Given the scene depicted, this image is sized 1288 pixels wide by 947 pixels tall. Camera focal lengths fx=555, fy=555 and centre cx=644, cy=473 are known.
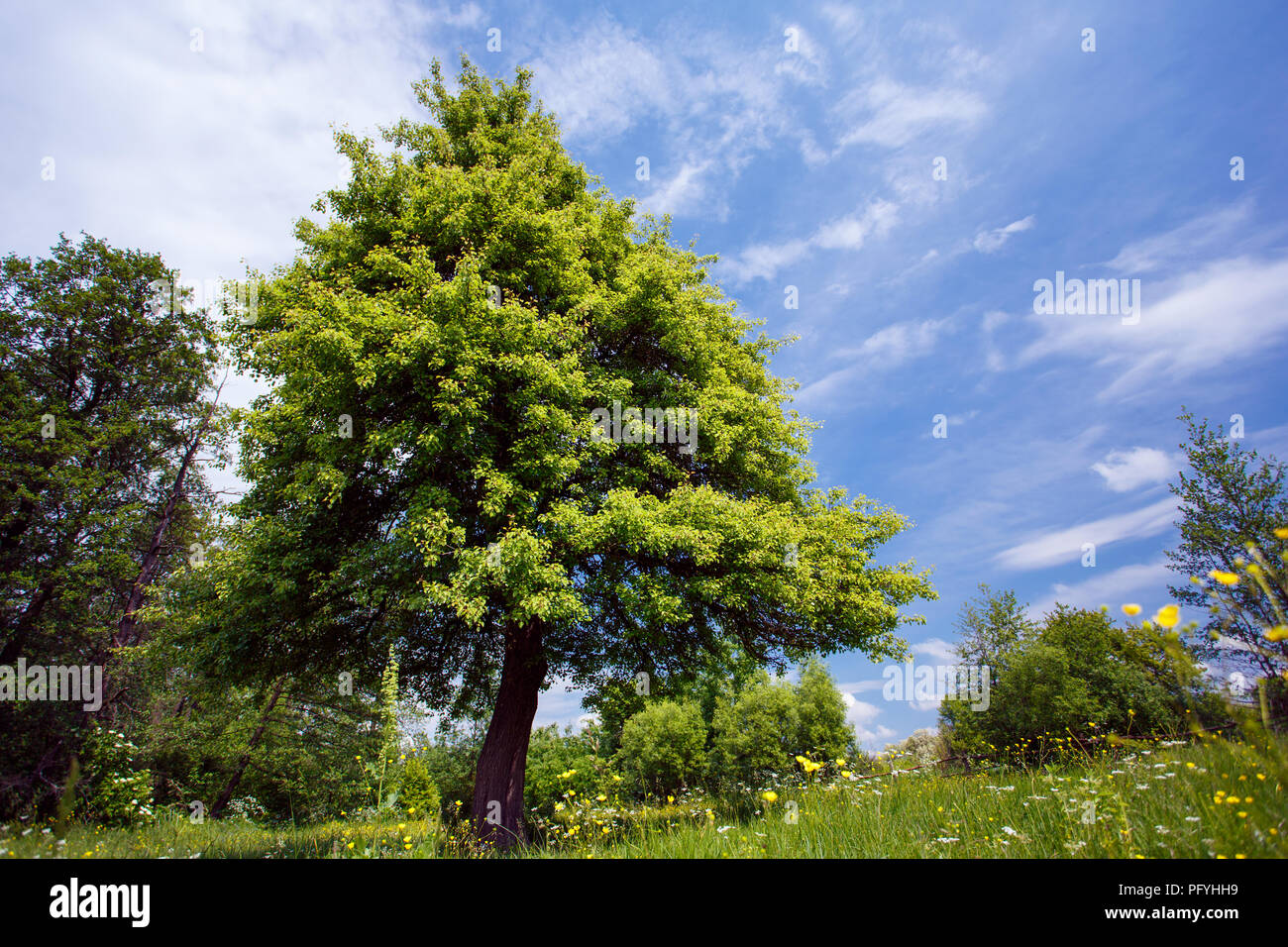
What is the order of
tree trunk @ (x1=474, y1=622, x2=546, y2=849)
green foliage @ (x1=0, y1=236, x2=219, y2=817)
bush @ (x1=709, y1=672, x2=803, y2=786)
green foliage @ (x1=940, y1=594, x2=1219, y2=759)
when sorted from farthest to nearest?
bush @ (x1=709, y1=672, x2=803, y2=786) → green foliage @ (x1=940, y1=594, x2=1219, y2=759) → green foliage @ (x1=0, y1=236, x2=219, y2=817) → tree trunk @ (x1=474, y1=622, x2=546, y2=849)

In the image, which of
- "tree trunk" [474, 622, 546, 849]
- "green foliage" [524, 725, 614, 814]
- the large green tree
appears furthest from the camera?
"green foliage" [524, 725, 614, 814]

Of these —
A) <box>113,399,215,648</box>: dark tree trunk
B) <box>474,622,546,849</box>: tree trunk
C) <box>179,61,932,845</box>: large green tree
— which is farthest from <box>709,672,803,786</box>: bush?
<box>113,399,215,648</box>: dark tree trunk

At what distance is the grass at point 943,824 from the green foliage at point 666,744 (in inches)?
1772

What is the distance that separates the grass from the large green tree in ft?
11.6

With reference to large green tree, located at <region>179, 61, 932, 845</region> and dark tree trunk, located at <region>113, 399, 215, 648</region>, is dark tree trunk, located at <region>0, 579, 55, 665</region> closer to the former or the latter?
dark tree trunk, located at <region>113, 399, 215, 648</region>

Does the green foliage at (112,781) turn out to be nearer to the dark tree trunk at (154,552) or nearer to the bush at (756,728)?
the dark tree trunk at (154,552)

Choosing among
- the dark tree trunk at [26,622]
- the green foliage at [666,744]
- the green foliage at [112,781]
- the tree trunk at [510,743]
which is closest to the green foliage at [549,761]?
the green foliage at [666,744]

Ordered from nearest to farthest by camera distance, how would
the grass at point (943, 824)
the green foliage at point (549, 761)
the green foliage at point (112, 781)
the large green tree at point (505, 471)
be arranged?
the grass at point (943, 824)
the large green tree at point (505, 471)
the green foliage at point (112, 781)
the green foliage at point (549, 761)

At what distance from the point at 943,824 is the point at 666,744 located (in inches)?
1973

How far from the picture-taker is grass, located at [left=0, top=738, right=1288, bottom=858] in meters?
3.93

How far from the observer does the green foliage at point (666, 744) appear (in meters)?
50.3
